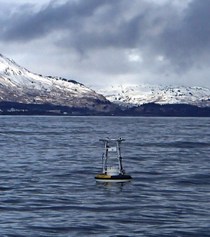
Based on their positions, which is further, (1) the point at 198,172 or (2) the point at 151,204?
(1) the point at 198,172

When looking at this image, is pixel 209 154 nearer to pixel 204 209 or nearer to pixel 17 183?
pixel 17 183

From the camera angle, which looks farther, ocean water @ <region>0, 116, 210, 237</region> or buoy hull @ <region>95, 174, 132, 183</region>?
buoy hull @ <region>95, 174, 132, 183</region>

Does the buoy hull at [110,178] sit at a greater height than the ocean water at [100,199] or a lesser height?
greater

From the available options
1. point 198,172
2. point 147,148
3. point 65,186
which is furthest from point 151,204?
point 147,148

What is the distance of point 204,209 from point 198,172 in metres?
26.3

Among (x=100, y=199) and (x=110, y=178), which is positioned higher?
(x=110, y=178)

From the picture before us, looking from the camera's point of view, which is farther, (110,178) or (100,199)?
(110,178)

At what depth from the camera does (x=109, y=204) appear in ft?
176

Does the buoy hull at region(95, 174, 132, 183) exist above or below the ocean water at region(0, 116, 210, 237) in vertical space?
above

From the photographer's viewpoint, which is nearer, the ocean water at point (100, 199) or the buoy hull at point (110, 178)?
the ocean water at point (100, 199)

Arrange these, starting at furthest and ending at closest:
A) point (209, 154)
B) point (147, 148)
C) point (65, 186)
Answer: point (147, 148)
point (209, 154)
point (65, 186)

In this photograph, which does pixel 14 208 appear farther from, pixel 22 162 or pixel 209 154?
pixel 209 154

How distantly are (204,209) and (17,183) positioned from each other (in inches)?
860

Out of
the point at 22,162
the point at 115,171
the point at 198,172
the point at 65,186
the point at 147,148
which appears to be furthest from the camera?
the point at 147,148
